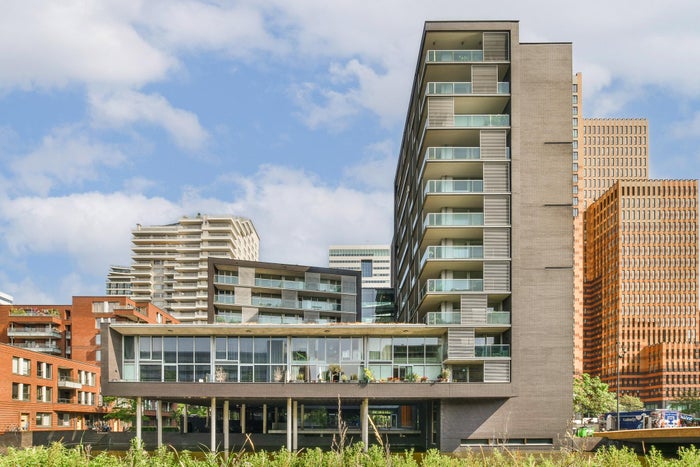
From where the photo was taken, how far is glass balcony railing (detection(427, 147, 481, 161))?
5166 cm

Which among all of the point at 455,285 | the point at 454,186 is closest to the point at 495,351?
the point at 455,285

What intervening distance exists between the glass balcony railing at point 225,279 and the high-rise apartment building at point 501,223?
95.0 feet

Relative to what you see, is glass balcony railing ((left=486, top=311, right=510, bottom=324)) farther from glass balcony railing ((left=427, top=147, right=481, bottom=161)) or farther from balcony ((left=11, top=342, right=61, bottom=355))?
balcony ((left=11, top=342, right=61, bottom=355))

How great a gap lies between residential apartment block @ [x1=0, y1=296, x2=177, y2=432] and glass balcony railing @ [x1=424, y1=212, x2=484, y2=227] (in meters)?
42.1

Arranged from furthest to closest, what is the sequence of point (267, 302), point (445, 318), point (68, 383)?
1. point (68, 383)
2. point (267, 302)
3. point (445, 318)

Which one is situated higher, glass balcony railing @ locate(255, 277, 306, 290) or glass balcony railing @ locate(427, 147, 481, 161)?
glass balcony railing @ locate(427, 147, 481, 161)

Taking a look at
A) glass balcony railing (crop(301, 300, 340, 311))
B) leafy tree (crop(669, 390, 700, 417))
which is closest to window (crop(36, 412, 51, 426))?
glass balcony railing (crop(301, 300, 340, 311))

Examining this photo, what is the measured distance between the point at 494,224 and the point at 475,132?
6774 mm

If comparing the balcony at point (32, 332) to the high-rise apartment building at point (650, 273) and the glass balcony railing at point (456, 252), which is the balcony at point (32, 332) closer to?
the glass balcony railing at point (456, 252)

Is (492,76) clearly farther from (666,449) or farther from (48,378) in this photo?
(48,378)

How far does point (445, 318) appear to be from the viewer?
50.5 meters

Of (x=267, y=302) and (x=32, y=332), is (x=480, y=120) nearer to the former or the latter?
(x=267, y=302)

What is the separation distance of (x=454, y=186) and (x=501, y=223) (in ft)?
13.8

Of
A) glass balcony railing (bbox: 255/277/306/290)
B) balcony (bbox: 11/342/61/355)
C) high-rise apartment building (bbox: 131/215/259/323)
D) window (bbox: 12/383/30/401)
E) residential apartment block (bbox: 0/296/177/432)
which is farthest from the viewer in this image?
high-rise apartment building (bbox: 131/215/259/323)
